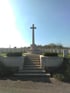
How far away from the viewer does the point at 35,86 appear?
1225cm

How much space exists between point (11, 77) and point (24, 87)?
3.11 metres

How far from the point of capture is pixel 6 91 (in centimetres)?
1046

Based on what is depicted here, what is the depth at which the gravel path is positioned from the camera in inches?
434

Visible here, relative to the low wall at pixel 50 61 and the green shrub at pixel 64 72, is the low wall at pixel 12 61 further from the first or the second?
the green shrub at pixel 64 72

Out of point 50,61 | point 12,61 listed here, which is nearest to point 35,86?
point 50,61

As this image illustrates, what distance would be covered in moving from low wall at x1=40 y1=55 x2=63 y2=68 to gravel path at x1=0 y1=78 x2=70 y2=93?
2.35 metres

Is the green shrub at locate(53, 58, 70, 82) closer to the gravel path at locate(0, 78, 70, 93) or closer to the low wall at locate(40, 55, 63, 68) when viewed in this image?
the low wall at locate(40, 55, 63, 68)

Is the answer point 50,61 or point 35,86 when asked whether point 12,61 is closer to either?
point 50,61

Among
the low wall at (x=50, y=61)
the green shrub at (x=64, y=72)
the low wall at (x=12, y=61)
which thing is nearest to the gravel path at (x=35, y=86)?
the green shrub at (x=64, y=72)

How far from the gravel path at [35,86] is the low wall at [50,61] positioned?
2.35 metres

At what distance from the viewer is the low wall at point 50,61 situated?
54.3 ft

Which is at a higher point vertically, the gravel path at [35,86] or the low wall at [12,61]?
the low wall at [12,61]

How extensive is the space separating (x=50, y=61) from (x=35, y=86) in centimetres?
474

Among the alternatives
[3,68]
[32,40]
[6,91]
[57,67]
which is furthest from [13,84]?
[32,40]
